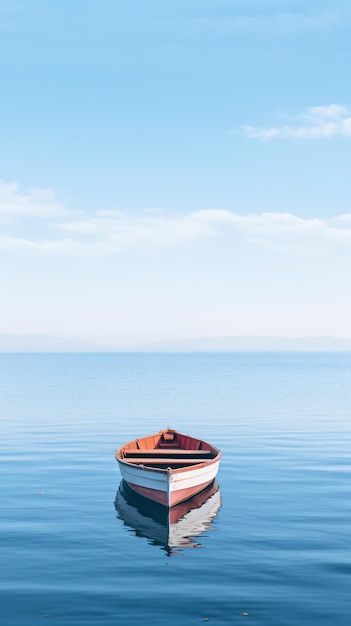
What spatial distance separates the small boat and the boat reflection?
49 centimetres

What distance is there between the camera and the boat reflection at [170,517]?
78.6 feet

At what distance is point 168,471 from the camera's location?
86.7 ft

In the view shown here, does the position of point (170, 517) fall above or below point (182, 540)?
above

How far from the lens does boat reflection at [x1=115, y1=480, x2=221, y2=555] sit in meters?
24.0

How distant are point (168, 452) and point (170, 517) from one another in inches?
362

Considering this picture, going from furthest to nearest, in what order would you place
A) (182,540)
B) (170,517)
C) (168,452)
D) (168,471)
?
(168,452) → (170,517) → (168,471) → (182,540)

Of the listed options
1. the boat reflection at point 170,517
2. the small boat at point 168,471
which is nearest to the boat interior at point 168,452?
the small boat at point 168,471

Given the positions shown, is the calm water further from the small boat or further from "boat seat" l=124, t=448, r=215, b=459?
"boat seat" l=124, t=448, r=215, b=459

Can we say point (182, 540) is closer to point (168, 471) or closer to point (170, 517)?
point (170, 517)

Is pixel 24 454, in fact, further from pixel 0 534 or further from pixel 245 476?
pixel 0 534

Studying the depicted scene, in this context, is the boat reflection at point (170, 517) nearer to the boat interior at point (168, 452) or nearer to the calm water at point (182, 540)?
the calm water at point (182, 540)

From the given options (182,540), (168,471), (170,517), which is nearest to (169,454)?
(170,517)

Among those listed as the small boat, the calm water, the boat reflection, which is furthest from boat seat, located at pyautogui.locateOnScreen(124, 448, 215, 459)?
the boat reflection

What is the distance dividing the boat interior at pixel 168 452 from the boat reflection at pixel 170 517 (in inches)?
72.9
